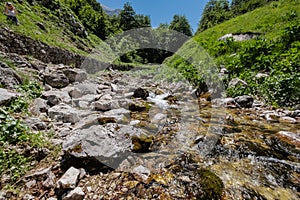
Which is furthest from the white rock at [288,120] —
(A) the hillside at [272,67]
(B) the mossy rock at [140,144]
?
(B) the mossy rock at [140,144]

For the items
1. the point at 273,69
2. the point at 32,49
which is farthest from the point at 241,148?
the point at 32,49

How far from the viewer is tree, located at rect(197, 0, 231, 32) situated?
29559 mm

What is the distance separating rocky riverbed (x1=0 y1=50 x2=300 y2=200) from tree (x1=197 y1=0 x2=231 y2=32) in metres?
29.3

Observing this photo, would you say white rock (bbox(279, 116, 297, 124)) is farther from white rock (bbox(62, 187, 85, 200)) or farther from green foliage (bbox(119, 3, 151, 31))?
green foliage (bbox(119, 3, 151, 31))

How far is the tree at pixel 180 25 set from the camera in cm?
4350

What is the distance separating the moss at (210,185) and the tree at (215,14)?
31.4m

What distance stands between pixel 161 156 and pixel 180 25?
151 ft

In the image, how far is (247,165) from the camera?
9.40 ft

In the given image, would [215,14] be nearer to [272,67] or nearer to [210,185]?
[272,67]

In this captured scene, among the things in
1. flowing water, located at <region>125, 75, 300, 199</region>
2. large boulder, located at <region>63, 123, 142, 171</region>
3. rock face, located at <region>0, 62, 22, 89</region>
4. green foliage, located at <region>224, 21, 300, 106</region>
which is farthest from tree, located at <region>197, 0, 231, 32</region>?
large boulder, located at <region>63, 123, 142, 171</region>

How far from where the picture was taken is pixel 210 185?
2.31 metres

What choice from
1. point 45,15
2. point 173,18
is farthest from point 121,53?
point 173,18

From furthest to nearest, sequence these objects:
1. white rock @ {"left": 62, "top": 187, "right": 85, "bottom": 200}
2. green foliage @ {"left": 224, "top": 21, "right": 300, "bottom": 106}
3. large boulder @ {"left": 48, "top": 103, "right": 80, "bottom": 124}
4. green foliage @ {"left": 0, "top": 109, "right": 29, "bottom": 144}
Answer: green foliage @ {"left": 224, "top": 21, "right": 300, "bottom": 106}
large boulder @ {"left": 48, "top": 103, "right": 80, "bottom": 124}
green foliage @ {"left": 0, "top": 109, "right": 29, "bottom": 144}
white rock @ {"left": 62, "top": 187, "right": 85, "bottom": 200}

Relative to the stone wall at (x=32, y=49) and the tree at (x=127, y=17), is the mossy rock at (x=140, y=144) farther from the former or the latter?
the tree at (x=127, y=17)
